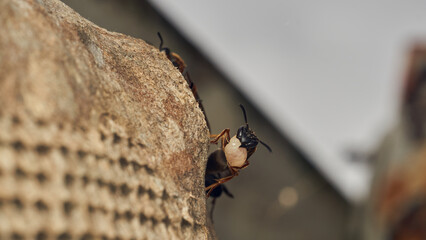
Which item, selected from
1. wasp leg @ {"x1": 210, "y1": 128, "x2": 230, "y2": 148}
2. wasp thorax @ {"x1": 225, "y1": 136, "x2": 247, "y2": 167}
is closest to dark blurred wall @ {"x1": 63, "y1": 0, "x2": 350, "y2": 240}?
wasp leg @ {"x1": 210, "y1": 128, "x2": 230, "y2": 148}

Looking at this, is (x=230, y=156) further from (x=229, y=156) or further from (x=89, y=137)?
(x=89, y=137)

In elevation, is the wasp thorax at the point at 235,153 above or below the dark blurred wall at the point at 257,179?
above

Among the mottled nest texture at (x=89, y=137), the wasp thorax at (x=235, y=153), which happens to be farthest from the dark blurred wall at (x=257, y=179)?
the mottled nest texture at (x=89, y=137)

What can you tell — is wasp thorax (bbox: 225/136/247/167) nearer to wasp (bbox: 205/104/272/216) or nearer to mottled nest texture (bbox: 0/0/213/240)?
wasp (bbox: 205/104/272/216)

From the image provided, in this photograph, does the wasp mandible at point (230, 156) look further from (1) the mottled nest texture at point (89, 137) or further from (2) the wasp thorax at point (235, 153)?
(1) the mottled nest texture at point (89, 137)

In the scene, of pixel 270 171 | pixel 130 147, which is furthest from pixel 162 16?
pixel 130 147

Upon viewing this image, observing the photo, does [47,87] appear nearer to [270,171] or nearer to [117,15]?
[117,15]

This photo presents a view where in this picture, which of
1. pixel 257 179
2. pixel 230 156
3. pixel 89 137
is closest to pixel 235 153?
pixel 230 156
